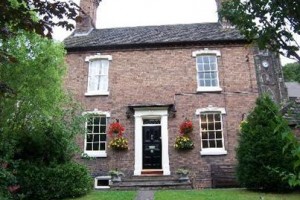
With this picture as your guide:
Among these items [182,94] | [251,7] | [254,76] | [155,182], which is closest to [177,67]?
[182,94]

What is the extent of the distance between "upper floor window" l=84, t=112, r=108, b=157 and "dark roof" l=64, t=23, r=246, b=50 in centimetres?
409

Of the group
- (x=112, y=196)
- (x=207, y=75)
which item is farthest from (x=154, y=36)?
(x=112, y=196)

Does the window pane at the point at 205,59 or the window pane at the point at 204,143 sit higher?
the window pane at the point at 205,59

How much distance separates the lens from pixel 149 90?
18734 millimetres

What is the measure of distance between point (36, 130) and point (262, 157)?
7.81m

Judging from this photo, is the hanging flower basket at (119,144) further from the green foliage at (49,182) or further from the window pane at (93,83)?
the green foliage at (49,182)

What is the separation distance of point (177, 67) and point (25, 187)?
1022 centimetres

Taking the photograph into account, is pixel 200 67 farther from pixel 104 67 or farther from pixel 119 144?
pixel 119 144

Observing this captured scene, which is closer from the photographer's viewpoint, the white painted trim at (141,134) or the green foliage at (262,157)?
the green foliage at (262,157)

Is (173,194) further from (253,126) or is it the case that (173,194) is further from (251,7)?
(251,7)

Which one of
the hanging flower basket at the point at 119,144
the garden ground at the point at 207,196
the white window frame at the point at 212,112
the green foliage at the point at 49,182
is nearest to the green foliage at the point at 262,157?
the garden ground at the point at 207,196

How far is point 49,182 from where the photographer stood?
11.9 meters

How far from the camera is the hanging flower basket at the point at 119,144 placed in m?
17.4

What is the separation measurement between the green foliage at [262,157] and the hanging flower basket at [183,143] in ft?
13.9
